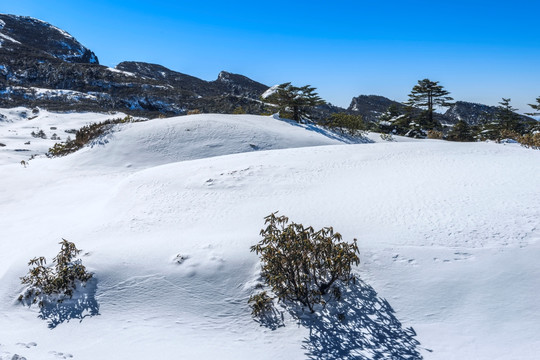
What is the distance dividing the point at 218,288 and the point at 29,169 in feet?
44.5

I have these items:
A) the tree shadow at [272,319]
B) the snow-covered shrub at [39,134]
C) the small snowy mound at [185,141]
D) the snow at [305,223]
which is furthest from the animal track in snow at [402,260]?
the snow-covered shrub at [39,134]

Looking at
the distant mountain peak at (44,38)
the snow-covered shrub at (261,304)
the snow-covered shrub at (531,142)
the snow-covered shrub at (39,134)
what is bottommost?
the snow-covered shrub at (261,304)

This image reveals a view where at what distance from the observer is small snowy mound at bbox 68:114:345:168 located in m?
14.9

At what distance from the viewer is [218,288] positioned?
5129 mm

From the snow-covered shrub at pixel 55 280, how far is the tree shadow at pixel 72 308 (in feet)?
0.26

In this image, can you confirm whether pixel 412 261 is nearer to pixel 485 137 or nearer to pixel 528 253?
pixel 528 253

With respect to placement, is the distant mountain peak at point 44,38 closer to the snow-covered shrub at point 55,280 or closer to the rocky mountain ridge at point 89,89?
the rocky mountain ridge at point 89,89

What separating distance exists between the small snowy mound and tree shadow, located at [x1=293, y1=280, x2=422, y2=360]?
38.0ft

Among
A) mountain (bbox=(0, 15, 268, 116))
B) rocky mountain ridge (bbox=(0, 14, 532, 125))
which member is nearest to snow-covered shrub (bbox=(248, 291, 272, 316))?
rocky mountain ridge (bbox=(0, 14, 532, 125))

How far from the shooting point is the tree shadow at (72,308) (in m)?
4.69

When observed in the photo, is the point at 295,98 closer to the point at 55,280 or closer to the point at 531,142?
the point at 531,142

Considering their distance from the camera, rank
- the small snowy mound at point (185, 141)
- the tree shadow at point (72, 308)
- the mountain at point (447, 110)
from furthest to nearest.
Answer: the mountain at point (447, 110) → the small snowy mound at point (185, 141) → the tree shadow at point (72, 308)

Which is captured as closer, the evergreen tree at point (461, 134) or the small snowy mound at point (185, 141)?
the small snowy mound at point (185, 141)

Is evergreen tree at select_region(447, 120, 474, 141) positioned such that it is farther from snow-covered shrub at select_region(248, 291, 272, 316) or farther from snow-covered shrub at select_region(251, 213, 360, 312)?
snow-covered shrub at select_region(248, 291, 272, 316)
